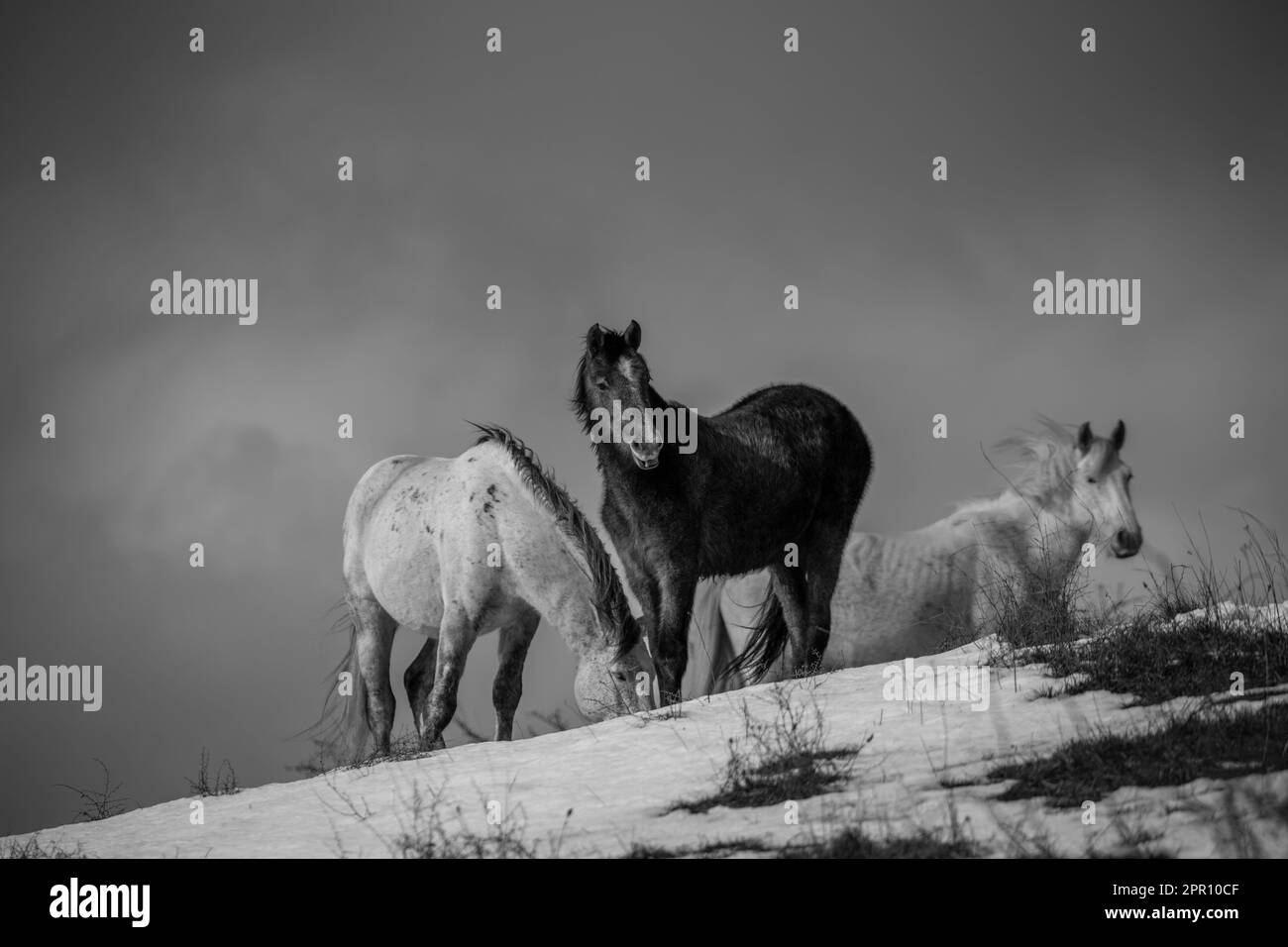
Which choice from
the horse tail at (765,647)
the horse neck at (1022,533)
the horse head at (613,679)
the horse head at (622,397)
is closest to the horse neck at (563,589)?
the horse head at (613,679)

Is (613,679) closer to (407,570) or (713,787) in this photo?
(407,570)

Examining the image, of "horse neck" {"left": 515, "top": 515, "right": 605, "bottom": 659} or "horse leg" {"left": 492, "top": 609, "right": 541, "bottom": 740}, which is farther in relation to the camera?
"horse leg" {"left": 492, "top": 609, "right": 541, "bottom": 740}

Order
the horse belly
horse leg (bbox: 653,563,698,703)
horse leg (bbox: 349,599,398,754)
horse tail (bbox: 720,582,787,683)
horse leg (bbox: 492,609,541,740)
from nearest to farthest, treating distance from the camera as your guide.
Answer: horse leg (bbox: 653,563,698,703) → horse tail (bbox: 720,582,787,683) → horse leg (bbox: 492,609,541,740) → the horse belly → horse leg (bbox: 349,599,398,754)

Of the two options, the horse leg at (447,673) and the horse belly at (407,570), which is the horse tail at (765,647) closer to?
the horse leg at (447,673)

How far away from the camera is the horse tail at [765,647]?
9.70 meters

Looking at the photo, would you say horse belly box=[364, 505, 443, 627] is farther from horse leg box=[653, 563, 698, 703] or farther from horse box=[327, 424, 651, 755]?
horse leg box=[653, 563, 698, 703]

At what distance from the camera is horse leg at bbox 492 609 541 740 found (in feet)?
33.6

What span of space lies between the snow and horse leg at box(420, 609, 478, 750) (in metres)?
1.43

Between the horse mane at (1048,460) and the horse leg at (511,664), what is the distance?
15.3 ft

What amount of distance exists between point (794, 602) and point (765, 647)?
31.7 inches

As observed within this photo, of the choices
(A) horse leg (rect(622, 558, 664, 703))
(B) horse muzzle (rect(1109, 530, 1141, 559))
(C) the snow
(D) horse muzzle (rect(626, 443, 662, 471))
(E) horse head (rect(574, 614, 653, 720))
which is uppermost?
(D) horse muzzle (rect(626, 443, 662, 471))

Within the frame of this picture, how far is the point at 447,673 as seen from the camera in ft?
31.8

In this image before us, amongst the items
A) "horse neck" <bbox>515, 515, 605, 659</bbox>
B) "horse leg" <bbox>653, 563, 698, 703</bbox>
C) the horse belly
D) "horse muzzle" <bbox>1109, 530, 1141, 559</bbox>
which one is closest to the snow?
"horse leg" <bbox>653, 563, 698, 703</bbox>
